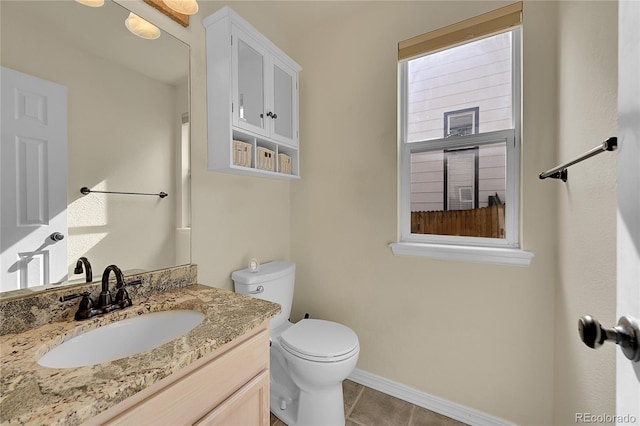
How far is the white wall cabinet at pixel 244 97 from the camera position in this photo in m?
1.34

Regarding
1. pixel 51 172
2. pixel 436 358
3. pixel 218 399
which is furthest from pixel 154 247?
pixel 436 358

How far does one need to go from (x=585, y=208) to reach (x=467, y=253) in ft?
2.03

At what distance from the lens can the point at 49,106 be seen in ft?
2.89

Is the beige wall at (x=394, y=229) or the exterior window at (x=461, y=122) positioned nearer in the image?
the beige wall at (x=394, y=229)

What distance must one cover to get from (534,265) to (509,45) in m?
1.19

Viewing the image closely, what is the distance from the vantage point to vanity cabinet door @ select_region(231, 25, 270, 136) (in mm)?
1365

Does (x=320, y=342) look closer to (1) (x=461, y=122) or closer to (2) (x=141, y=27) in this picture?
(1) (x=461, y=122)

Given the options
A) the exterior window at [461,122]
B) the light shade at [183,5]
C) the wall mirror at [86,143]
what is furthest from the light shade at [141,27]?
the exterior window at [461,122]

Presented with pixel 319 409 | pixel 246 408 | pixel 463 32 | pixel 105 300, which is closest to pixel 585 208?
pixel 463 32

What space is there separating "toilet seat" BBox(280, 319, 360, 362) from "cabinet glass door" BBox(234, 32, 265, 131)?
3.90 ft

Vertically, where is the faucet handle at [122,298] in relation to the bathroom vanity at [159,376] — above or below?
above

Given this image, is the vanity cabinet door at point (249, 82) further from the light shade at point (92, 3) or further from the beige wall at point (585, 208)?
the beige wall at point (585, 208)

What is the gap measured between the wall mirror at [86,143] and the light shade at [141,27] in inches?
0.8

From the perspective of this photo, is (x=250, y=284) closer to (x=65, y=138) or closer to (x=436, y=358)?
(x=65, y=138)
